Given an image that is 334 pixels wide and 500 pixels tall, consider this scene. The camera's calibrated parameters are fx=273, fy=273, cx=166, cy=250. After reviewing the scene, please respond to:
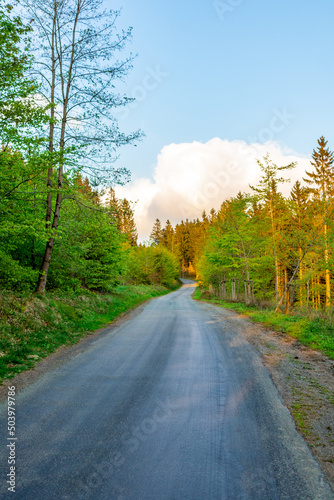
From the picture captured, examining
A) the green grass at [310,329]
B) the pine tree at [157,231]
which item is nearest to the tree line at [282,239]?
the green grass at [310,329]

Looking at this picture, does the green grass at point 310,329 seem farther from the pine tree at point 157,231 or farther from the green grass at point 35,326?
the pine tree at point 157,231

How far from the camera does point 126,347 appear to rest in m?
7.66

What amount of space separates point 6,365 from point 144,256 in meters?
39.6

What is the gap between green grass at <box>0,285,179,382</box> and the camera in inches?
239

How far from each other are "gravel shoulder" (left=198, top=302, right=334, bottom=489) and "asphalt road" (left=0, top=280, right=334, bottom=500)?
17 cm

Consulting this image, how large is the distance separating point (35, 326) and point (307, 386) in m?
A: 6.99

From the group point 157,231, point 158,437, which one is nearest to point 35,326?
point 158,437

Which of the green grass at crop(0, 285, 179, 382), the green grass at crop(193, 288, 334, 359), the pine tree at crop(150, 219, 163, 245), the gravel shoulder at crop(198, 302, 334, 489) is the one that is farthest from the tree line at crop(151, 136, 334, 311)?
the pine tree at crop(150, 219, 163, 245)

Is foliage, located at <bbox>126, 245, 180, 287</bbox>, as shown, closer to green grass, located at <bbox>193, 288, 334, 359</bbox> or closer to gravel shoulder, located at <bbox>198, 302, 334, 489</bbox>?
green grass, located at <bbox>193, 288, 334, 359</bbox>

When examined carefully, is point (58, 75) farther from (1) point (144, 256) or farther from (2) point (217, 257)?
(1) point (144, 256)

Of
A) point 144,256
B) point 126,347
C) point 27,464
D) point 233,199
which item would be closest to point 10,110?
point 126,347

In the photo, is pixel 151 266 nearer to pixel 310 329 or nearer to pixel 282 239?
pixel 282 239

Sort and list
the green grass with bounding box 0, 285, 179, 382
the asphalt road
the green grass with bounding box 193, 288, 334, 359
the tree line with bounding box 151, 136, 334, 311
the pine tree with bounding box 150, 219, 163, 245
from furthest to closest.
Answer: the pine tree with bounding box 150, 219, 163, 245, the tree line with bounding box 151, 136, 334, 311, the green grass with bounding box 193, 288, 334, 359, the green grass with bounding box 0, 285, 179, 382, the asphalt road

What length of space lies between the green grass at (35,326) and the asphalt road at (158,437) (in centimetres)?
104
